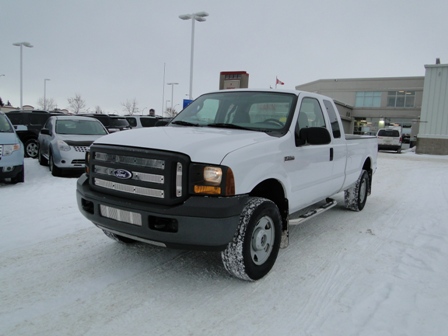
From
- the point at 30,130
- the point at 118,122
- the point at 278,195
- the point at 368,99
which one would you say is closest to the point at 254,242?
the point at 278,195

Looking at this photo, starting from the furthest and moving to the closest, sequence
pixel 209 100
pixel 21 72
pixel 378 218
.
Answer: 1. pixel 21 72
2. pixel 378 218
3. pixel 209 100

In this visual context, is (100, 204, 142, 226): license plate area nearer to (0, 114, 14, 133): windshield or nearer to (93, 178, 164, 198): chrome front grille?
(93, 178, 164, 198): chrome front grille

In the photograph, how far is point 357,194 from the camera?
650 centimetres

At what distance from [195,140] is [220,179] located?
529 mm

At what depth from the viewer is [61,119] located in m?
10.7

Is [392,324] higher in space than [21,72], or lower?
lower

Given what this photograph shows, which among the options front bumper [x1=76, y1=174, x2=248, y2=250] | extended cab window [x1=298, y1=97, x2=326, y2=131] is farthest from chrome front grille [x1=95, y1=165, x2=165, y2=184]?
extended cab window [x1=298, y1=97, x2=326, y2=131]

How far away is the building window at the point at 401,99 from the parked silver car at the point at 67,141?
50.0 meters

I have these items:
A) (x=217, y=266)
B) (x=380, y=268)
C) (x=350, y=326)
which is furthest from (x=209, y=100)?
(x=350, y=326)

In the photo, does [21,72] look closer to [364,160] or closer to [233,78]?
[233,78]

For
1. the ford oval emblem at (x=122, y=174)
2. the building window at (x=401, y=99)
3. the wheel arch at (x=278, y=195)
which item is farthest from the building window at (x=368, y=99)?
the ford oval emblem at (x=122, y=174)

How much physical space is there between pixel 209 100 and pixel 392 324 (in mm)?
3387

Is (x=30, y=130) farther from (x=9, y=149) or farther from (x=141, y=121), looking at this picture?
(x=9, y=149)

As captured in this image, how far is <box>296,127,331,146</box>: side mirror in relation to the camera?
397 centimetres
